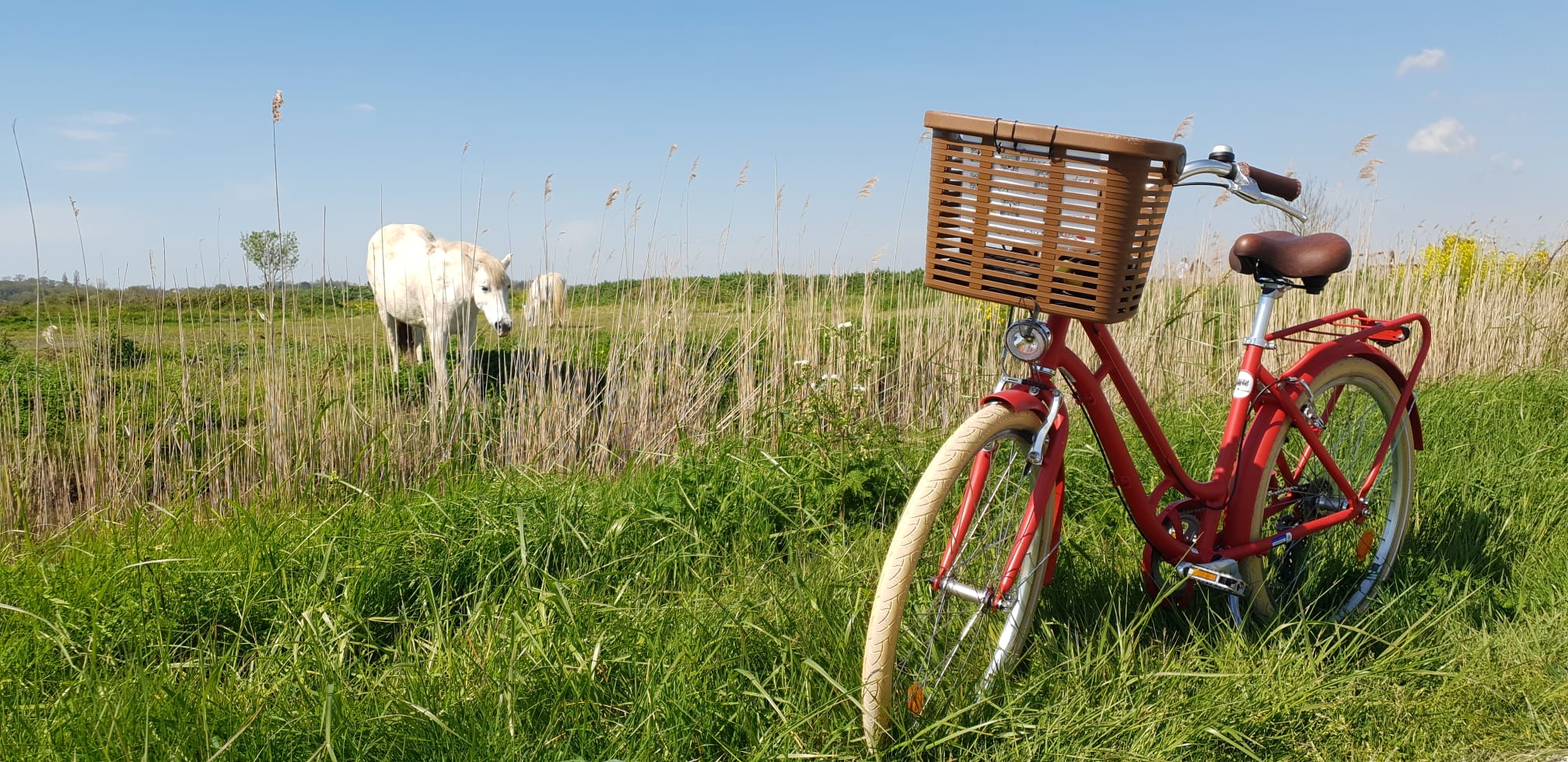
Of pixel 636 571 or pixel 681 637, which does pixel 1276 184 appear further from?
pixel 636 571

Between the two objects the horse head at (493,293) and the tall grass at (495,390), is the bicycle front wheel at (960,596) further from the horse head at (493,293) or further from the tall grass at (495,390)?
the horse head at (493,293)

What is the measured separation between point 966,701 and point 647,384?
2.67 m

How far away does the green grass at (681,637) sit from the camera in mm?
1926

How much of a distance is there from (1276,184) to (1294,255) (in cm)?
22

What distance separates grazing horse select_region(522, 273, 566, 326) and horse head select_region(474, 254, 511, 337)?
158 cm

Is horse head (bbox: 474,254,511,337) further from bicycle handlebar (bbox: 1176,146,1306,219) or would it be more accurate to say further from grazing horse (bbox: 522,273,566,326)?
bicycle handlebar (bbox: 1176,146,1306,219)

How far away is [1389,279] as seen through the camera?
283 inches

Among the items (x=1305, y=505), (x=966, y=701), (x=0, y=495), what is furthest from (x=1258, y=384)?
(x=0, y=495)

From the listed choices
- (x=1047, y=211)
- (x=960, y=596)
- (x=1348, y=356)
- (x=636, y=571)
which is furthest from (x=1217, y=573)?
(x=636, y=571)

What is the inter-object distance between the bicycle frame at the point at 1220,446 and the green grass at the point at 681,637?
0.25 metres

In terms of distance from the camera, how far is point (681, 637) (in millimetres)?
2145

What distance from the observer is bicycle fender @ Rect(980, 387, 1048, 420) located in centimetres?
196

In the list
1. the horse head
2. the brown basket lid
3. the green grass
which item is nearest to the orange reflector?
the green grass

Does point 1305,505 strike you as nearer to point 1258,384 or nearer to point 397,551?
point 1258,384
